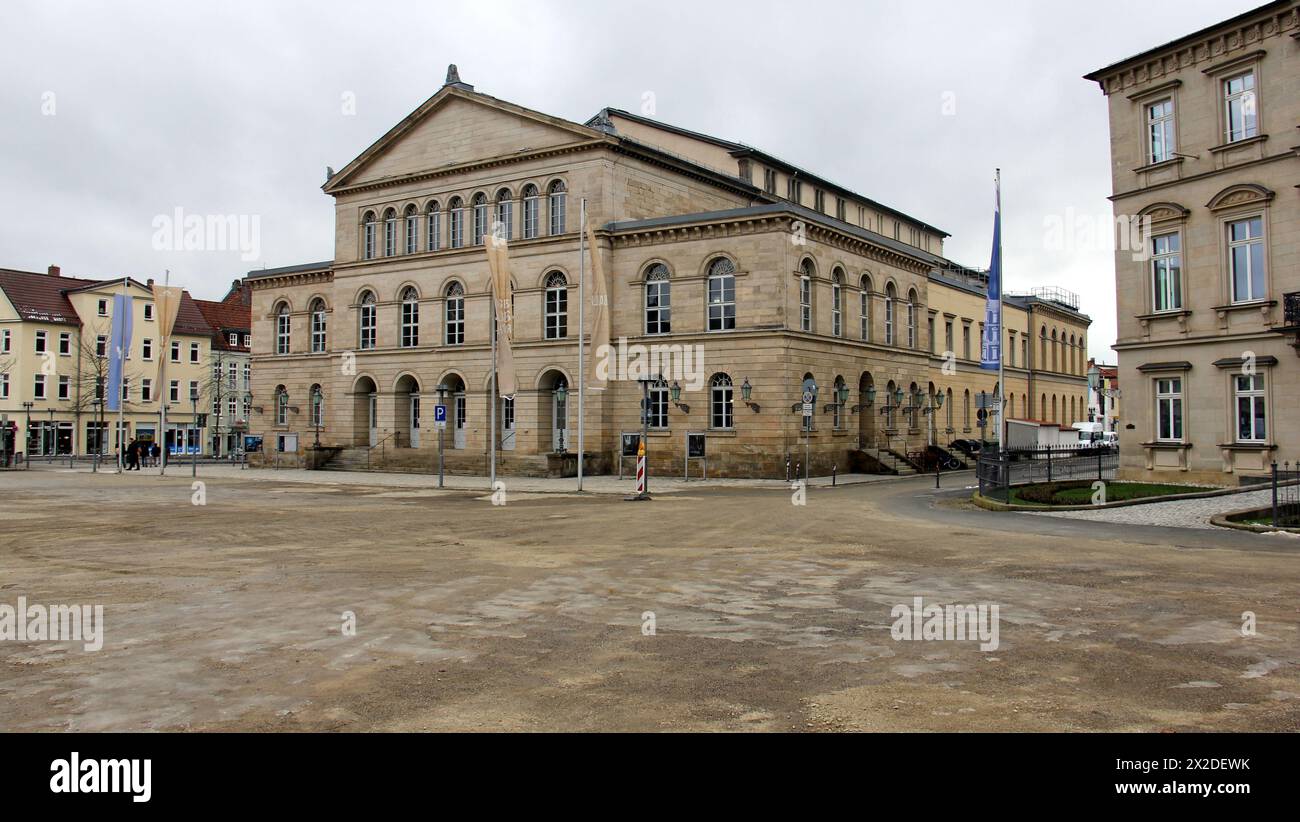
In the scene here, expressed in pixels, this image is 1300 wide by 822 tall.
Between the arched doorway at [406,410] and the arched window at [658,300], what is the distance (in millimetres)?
13778

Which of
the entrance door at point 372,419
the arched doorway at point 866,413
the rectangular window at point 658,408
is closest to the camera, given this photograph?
the rectangular window at point 658,408

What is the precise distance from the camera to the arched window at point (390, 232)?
4825cm

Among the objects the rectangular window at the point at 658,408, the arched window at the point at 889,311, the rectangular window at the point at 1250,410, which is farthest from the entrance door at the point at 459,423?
the rectangular window at the point at 1250,410

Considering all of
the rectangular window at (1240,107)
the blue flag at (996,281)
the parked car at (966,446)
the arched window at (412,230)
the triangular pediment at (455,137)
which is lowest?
the parked car at (966,446)

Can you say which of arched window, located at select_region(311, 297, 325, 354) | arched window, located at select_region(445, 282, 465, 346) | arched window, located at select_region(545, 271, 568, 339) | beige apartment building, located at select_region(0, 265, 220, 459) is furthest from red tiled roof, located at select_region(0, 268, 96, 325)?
arched window, located at select_region(545, 271, 568, 339)

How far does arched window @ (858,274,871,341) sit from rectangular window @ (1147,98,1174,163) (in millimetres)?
15664

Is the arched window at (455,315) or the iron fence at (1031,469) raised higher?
the arched window at (455,315)

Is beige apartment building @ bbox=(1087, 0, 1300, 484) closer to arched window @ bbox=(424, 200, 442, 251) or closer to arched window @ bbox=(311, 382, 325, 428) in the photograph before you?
arched window @ bbox=(424, 200, 442, 251)

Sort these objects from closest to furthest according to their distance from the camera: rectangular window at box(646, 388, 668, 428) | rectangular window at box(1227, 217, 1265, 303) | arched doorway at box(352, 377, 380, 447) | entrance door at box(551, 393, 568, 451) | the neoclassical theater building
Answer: rectangular window at box(1227, 217, 1265, 303) → the neoclassical theater building → rectangular window at box(646, 388, 668, 428) → entrance door at box(551, 393, 568, 451) → arched doorway at box(352, 377, 380, 447)

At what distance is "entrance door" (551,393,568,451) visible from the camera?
42.8 m

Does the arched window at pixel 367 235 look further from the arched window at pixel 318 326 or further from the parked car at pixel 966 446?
the parked car at pixel 966 446

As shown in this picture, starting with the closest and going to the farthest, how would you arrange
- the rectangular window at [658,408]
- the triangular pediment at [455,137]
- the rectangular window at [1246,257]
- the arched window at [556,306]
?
the rectangular window at [1246,257], the rectangular window at [658,408], the arched window at [556,306], the triangular pediment at [455,137]

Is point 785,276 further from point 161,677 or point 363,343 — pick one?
point 161,677
